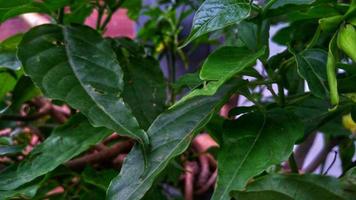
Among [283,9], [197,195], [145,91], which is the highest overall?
[283,9]

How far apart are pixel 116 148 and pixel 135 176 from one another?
1.12 feet

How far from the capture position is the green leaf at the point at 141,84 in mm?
476

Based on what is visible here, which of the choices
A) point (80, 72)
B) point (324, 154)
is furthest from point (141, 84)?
point (324, 154)

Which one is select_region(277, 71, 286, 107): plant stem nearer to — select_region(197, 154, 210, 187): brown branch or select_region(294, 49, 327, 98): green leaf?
select_region(294, 49, 327, 98): green leaf

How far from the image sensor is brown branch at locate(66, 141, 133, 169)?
0.60 m

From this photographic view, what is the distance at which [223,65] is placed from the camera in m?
0.34

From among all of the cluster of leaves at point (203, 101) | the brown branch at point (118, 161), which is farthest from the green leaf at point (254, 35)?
the brown branch at point (118, 161)

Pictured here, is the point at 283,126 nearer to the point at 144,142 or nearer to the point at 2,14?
the point at 144,142

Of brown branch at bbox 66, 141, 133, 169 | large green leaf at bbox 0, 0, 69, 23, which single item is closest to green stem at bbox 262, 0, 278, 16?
large green leaf at bbox 0, 0, 69, 23

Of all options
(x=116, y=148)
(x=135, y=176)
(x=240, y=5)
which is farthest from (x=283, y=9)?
(x=116, y=148)

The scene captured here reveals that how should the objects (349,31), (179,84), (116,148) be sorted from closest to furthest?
(349,31) < (179,84) < (116,148)

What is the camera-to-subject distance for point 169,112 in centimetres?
39

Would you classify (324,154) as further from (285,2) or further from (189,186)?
(285,2)

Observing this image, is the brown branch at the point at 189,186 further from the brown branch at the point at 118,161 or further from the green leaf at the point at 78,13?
the green leaf at the point at 78,13
